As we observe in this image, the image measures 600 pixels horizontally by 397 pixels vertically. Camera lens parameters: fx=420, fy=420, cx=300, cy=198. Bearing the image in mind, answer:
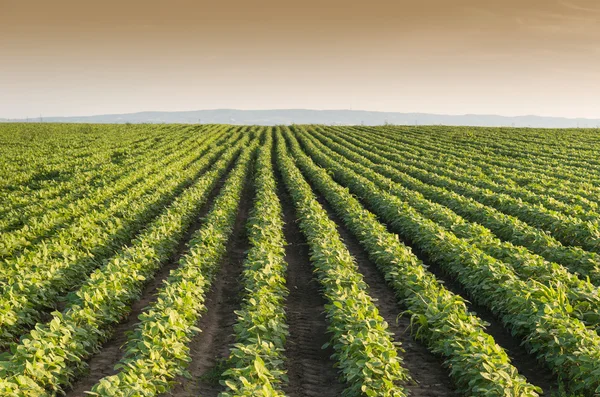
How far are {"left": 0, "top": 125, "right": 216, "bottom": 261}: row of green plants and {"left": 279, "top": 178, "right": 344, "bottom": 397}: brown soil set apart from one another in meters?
6.74

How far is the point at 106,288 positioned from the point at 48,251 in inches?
115

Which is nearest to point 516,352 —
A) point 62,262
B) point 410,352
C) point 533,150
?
point 410,352

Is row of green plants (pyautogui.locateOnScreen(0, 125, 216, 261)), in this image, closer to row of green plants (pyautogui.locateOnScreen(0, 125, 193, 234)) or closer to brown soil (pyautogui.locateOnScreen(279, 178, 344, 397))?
row of green plants (pyautogui.locateOnScreen(0, 125, 193, 234))

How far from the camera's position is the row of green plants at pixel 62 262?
735 centimetres

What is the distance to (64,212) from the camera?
→ 1393 centimetres

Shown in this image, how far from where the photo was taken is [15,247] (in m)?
11.1

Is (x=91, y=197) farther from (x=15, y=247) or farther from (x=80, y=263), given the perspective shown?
(x=80, y=263)

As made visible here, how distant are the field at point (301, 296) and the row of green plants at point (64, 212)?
0.08m

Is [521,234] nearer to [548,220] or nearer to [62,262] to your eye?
[548,220]

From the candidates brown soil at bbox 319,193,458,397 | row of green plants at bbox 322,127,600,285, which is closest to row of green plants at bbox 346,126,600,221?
row of green plants at bbox 322,127,600,285

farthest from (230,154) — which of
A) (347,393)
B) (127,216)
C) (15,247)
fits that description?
(347,393)

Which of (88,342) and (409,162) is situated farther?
(409,162)

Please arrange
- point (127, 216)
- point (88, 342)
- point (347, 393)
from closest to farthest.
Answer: point (347, 393) → point (88, 342) → point (127, 216)

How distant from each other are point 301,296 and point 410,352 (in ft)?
9.82
